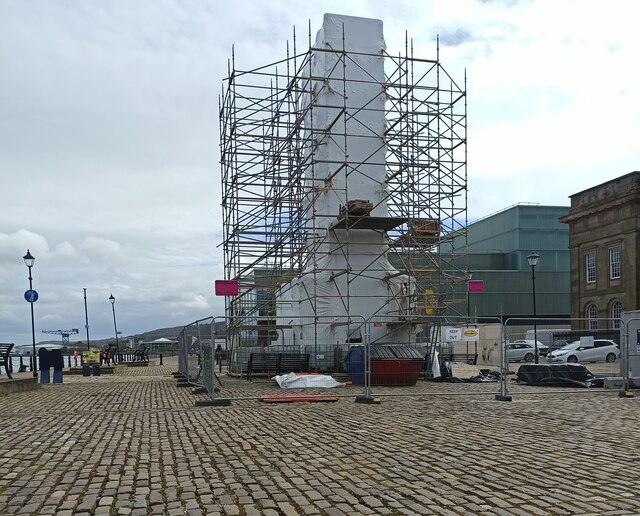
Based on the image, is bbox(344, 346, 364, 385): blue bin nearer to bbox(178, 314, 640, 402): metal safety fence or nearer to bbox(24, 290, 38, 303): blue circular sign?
bbox(178, 314, 640, 402): metal safety fence

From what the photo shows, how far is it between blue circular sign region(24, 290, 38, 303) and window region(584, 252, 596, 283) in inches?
1731

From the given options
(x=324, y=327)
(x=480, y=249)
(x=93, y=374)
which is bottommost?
(x=93, y=374)

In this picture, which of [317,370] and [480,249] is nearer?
[317,370]

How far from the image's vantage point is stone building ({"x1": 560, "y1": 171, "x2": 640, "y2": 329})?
51469 millimetres

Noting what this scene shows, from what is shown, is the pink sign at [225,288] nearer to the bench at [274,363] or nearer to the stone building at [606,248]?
the bench at [274,363]

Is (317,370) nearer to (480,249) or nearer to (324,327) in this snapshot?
(324,327)

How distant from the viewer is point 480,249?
83188 mm

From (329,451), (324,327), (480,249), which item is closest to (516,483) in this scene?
(329,451)

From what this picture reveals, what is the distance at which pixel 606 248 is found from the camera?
5481 cm

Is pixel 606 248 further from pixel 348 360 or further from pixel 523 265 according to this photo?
pixel 348 360

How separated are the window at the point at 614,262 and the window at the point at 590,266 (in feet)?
7.06

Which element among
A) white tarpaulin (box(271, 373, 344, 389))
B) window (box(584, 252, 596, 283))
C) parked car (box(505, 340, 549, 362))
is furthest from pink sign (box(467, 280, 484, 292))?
window (box(584, 252, 596, 283))

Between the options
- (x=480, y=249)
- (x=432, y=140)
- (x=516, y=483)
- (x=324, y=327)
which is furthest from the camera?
(x=480, y=249)

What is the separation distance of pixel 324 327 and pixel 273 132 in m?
10.2
